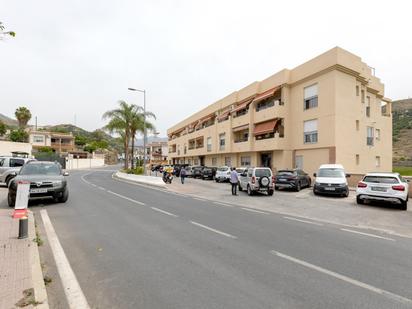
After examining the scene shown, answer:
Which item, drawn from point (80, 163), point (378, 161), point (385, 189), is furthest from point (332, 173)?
point (80, 163)

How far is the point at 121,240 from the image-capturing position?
591 centimetres

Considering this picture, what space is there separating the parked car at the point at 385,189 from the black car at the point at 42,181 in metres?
14.3

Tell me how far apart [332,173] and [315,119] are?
28.3ft

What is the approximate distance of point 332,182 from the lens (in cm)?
1583

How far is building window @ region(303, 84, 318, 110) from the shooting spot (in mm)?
24016

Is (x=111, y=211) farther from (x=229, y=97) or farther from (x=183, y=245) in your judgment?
(x=229, y=97)

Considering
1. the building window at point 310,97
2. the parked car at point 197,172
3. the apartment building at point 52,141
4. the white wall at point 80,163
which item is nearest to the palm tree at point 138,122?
the parked car at point 197,172

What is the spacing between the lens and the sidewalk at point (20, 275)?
10.2ft

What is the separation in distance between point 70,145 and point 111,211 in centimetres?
7917

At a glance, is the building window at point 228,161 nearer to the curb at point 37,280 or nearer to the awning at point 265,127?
the awning at point 265,127

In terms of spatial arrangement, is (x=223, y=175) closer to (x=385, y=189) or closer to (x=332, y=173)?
(x=332, y=173)

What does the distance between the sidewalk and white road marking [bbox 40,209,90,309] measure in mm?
316

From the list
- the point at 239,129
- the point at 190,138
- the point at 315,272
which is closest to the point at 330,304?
the point at 315,272

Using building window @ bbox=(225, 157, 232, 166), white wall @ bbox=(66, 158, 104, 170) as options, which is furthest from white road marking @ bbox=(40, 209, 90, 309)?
white wall @ bbox=(66, 158, 104, 170)
